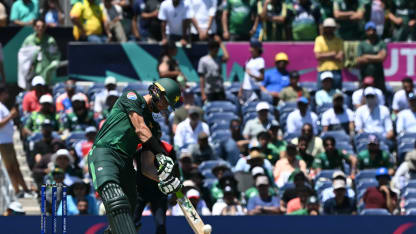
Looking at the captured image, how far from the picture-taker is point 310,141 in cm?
1711

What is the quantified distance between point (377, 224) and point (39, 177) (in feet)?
19.7

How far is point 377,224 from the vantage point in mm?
12398

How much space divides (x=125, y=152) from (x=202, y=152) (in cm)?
693

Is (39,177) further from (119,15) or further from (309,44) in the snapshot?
(309,44)

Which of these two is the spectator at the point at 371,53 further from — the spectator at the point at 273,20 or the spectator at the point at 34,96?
the spectator at the point at 34,96

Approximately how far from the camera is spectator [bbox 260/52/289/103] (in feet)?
61.8

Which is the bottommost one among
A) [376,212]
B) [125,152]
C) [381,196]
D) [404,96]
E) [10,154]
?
[376,212]

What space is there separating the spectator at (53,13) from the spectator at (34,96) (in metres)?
2.72

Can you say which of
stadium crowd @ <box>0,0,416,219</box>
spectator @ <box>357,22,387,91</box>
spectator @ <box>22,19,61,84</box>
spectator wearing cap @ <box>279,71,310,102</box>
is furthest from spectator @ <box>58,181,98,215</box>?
spectator @ <box>357,22,387,91</box>

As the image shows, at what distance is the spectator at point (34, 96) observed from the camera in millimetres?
18141

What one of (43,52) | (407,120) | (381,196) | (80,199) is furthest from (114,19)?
(381,196)

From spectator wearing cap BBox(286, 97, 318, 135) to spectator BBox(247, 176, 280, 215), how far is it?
2.31 metres

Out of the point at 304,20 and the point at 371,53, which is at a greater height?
the point at 304,20

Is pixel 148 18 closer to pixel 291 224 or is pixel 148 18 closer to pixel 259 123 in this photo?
pixel 259 123
